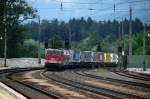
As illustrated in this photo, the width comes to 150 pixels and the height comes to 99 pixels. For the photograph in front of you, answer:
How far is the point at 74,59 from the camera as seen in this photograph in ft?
227

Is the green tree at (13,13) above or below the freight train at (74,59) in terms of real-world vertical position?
above

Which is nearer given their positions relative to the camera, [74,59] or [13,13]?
[13,13]

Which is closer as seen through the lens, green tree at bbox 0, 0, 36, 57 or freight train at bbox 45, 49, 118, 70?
green tree at bbox 0, 0, 36, 57

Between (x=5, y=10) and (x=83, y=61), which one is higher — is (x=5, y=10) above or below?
above

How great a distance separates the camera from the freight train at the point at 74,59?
195 ft

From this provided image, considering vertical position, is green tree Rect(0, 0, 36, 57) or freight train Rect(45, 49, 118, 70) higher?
green tree Rect(0, 0, 36, 57)

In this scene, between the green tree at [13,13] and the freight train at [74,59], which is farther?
the freight train at [74,59]

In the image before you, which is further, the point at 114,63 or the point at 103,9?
the point at 114,63

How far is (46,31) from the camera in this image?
16712 centimetres

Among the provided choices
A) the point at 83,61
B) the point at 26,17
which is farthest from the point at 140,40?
the point at 26,17

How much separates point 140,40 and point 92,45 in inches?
1037

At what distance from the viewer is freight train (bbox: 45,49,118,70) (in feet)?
195

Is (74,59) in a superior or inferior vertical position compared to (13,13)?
inferior

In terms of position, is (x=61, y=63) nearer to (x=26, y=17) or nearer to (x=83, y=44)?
(x=26, y=17)
